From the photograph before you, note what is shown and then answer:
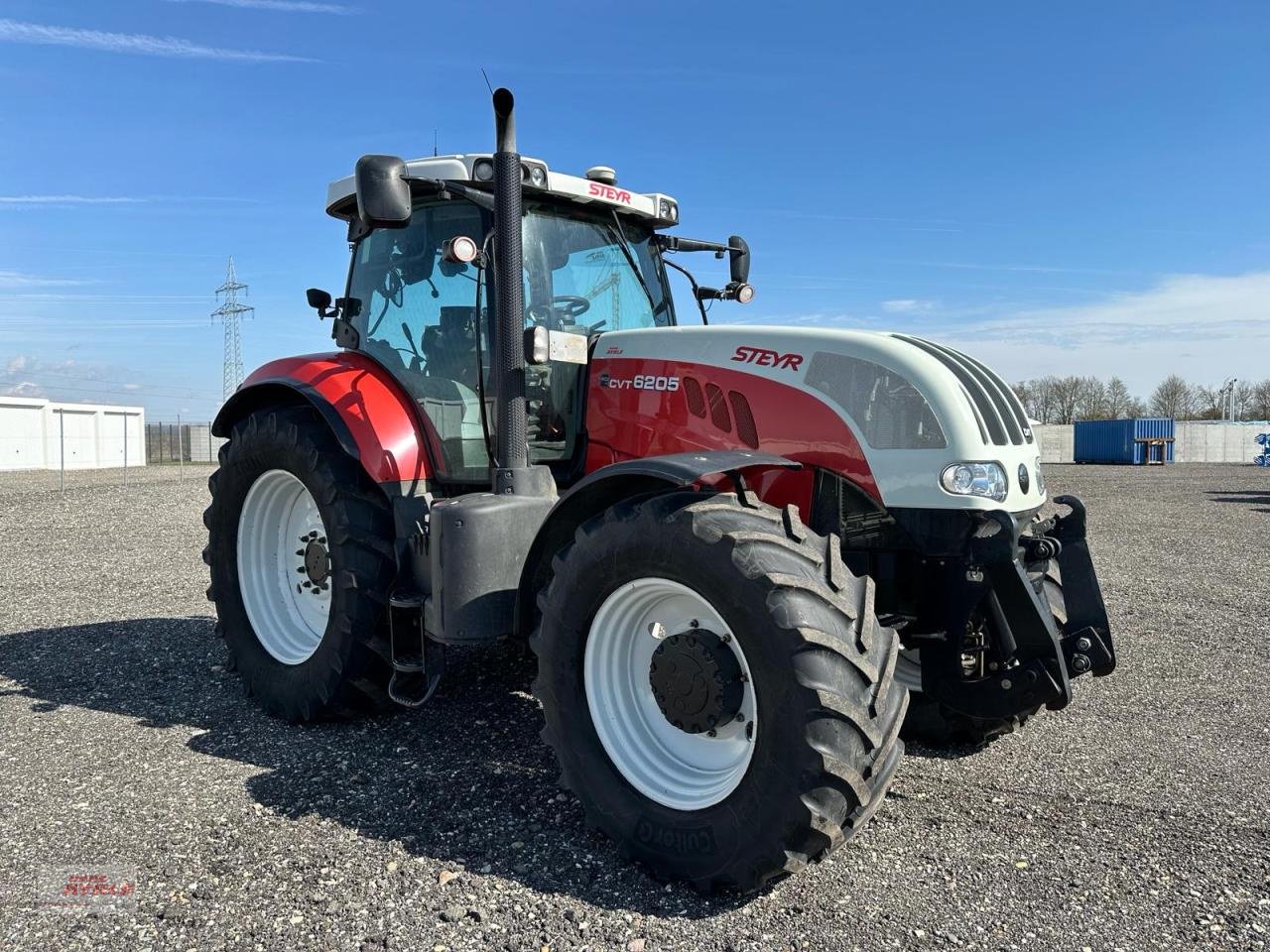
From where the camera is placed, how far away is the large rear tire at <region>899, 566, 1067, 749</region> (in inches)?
152

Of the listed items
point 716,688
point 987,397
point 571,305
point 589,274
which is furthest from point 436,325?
point 987,397

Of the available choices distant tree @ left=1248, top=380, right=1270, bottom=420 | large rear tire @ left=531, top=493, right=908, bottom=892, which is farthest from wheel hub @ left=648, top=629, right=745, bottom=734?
distant tree @ left=1248, top=380, right=1270, bottom=420

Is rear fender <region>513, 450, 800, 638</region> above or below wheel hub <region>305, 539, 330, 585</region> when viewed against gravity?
above

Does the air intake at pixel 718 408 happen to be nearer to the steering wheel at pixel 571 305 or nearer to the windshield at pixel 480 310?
the windshield at pixel 480 310

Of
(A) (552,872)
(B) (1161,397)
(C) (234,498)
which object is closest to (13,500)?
(C) (234,498)

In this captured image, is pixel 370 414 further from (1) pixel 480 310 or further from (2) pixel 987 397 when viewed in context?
(2) pixel 987 397

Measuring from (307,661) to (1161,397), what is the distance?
3550 inches

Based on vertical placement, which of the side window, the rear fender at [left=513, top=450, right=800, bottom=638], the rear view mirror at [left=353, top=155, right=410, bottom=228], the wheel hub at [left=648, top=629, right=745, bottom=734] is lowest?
the wheel hub at [left=648, top=629, right=745, bottom=734]

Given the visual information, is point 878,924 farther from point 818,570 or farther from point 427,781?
point 427,781

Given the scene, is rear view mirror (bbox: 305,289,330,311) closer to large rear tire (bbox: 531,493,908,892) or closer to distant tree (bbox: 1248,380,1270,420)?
large rear tire (bbox: 531,493,908,892)

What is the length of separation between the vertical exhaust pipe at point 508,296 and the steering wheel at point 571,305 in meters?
0.39

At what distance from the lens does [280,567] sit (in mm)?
4875

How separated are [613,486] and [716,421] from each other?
0.62 metres

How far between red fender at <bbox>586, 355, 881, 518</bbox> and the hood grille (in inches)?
17.3
